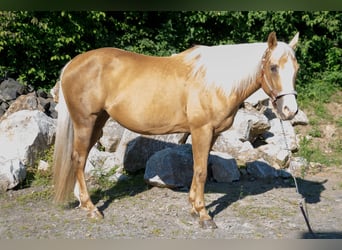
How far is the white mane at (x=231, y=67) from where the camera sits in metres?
4.07

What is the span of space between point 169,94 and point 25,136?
2674 mm

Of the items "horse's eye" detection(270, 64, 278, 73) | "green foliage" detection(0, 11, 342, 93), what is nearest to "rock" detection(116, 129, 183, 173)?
"horse's eye" detection(270, 64, 278, 73)

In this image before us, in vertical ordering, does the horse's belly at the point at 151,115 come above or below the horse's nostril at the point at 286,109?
below

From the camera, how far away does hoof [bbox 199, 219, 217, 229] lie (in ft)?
13.6

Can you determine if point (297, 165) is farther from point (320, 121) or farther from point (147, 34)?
point (147, 34)

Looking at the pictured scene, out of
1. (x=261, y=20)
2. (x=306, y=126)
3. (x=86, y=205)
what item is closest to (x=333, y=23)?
(x=261, y=20)

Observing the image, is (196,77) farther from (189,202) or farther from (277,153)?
(277,153)

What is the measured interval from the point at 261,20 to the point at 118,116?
6004mm

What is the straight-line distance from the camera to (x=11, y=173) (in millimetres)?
5305

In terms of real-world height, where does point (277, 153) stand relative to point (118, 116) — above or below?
below

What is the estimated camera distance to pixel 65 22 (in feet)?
25.7

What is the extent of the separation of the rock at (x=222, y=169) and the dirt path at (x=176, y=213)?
12cm

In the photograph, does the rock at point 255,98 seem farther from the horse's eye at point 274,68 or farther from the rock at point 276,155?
the horse's eye at point 274,68

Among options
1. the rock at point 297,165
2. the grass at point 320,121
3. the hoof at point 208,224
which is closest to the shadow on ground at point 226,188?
the rock at point 297,165
